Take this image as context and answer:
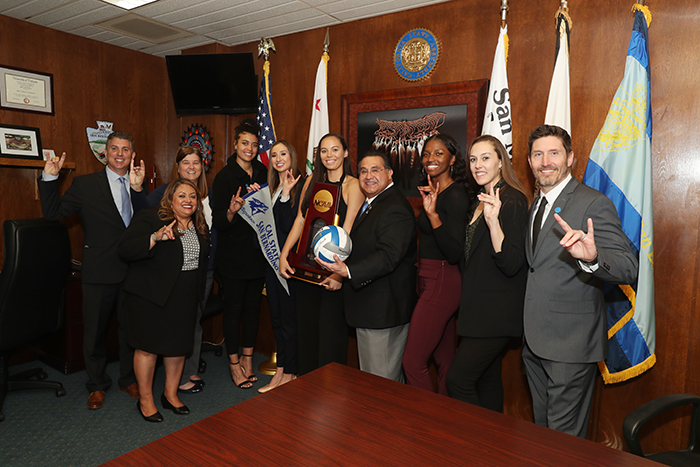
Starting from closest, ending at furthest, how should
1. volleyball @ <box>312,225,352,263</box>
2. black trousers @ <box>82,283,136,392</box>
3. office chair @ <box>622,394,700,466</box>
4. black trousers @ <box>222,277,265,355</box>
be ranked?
1. office chair @ <box>622,394,700,466</box>
2. volleyball @ <box>312,225,352,263</box>
3. black trousers @ <box>82,283,136,392</box>
4. black trousers @ <box>222,277,265,355</box>

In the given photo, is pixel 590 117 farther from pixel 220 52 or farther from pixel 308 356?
pixel 220 52

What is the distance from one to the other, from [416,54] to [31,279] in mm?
3011

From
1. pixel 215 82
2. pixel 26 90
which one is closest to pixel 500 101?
pixel 215 82

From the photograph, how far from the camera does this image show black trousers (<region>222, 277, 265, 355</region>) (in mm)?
3451

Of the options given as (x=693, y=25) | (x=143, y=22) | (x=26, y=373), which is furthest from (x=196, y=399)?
(x=693, y=25)

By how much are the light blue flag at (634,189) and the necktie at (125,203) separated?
306 centimetres

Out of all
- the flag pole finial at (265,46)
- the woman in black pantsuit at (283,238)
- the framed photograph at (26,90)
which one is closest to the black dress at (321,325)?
the woman in black pantsuit at (283,238)

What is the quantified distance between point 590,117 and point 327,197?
1646 millimetres

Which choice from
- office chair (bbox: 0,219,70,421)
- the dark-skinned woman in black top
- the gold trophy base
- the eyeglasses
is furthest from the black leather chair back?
the eyeglasses

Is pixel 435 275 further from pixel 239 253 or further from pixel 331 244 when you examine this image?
pixel 239 253

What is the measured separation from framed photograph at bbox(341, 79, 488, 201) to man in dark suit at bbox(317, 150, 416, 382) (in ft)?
2.81

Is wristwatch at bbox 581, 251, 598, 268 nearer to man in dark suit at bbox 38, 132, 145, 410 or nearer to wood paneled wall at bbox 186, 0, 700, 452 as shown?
wood paneled wall at bbox 186, 0, 700, 452

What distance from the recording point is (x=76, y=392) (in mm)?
3281

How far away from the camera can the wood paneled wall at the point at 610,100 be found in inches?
97.4
